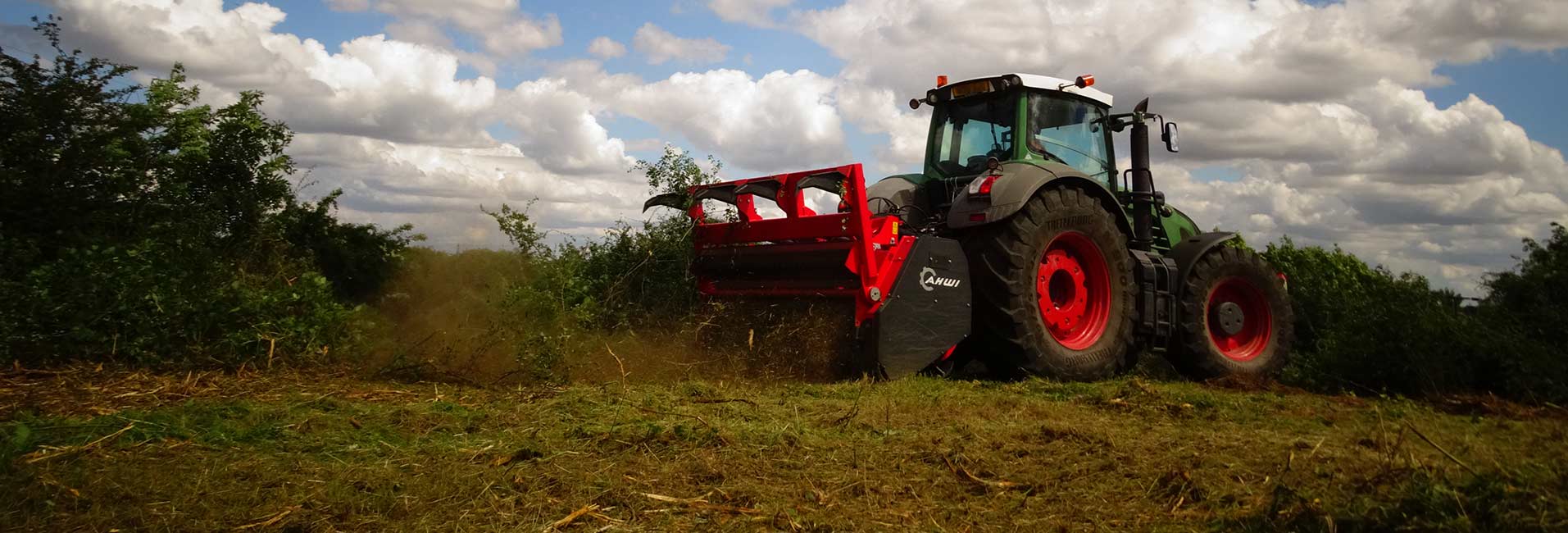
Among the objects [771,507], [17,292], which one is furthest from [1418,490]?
[17,292]

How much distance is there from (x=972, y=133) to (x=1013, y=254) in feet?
5.07

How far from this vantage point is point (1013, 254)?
6.07m

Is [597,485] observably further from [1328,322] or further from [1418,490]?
[1328,322]

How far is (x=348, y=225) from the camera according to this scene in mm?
8172

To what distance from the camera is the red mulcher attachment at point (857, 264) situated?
5.70 m

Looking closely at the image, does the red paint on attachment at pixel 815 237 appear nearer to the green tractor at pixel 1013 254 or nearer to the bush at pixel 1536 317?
the green tractor at pixel 1013 254

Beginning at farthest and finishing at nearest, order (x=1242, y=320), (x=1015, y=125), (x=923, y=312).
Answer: (x=1242, y=320), (x=1015, y=125), (x=923, y=312)

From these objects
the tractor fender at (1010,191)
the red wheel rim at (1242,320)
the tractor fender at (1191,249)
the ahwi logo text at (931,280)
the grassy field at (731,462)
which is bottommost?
the grassy field at (731,462)

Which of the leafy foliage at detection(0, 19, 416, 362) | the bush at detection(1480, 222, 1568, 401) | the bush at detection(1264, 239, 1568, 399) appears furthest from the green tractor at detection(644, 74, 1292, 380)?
the leafy foliage at detection(0, 19, 416, 362)

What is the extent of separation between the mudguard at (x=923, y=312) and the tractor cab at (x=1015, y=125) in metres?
1.12

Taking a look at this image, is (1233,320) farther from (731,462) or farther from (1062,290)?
(731,462)

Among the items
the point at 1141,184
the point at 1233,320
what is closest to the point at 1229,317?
the point at 1233,320

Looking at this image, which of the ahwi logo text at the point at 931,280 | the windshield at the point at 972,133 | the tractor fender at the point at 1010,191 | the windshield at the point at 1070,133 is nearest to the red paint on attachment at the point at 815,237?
the ahwi logo text at the point at 931,280

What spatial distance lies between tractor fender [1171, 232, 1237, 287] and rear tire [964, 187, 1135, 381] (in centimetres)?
85
